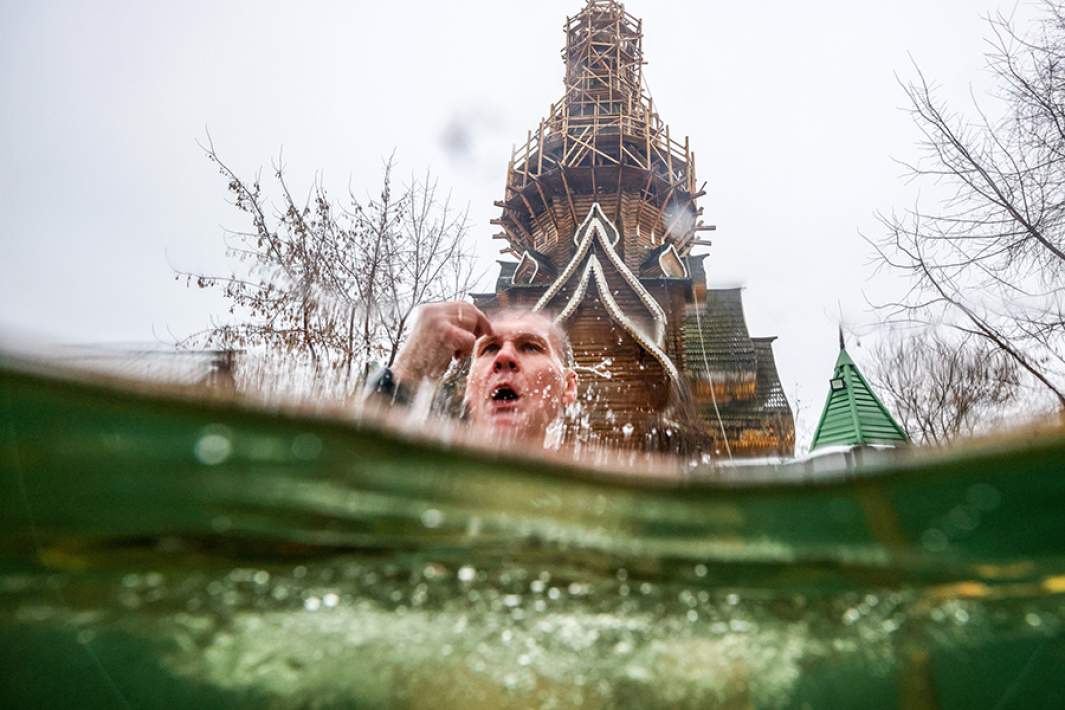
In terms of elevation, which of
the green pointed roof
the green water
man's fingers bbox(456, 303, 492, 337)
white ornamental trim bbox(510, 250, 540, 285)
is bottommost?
the green water

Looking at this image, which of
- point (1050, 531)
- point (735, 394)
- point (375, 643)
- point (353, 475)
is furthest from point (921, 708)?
point (735, 394)

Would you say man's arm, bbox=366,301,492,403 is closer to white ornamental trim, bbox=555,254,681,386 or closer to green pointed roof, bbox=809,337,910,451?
green pointed roof, bbox=809,337,910,451

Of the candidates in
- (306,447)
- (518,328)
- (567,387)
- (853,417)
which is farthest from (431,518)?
(853,417)

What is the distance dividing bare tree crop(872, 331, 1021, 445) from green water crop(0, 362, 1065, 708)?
412mm

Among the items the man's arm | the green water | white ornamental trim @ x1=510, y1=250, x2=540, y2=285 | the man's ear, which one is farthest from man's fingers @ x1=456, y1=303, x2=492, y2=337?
white ornamental trim @ x1=510, y1=250, x2=540, y2=285

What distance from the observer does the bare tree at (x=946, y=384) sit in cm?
525

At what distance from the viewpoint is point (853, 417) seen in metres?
8.01

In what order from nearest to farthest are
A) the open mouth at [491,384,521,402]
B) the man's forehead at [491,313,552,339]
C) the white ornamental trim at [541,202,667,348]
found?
the open mouth at [491,384,521,402]
the man's forehead at [491,313,552,339]
the white ornamental trim at [541,202,667,348]

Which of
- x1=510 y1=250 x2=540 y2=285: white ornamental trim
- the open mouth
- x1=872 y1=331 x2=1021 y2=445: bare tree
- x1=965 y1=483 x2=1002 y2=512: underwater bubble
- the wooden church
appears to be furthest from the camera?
x1=510 y1=250 x2=540 y2=285: white ornamental trim

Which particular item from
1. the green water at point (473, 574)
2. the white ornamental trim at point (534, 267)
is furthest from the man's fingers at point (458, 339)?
the white ornamental trim at point (534, 267)

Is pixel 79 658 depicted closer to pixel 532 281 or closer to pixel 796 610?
pixel 796 610

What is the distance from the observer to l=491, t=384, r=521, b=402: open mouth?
324cm

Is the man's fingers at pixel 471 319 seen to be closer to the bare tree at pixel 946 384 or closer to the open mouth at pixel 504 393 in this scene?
the open mouth at pixel 504 393

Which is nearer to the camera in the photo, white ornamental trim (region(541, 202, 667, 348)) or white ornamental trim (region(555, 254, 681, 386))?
white ornamental trim (region(555, 254, 681, 386))
